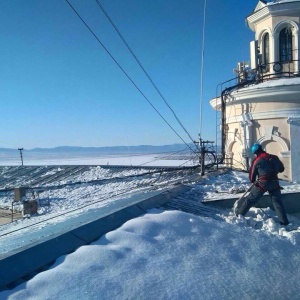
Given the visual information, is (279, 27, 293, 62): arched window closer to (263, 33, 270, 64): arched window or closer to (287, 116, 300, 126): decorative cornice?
(263, 33, 270, 64): arched window

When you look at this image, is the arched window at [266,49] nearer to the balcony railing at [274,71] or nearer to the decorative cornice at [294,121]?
the balcony railing at [274,71]

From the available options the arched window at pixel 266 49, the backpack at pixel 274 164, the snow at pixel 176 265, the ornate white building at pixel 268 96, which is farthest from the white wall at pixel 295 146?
the snow at pixel 176 265

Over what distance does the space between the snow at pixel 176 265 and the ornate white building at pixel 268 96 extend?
7.57m

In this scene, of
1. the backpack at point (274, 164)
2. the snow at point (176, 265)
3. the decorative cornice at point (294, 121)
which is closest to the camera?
the snow at point (176, 265)

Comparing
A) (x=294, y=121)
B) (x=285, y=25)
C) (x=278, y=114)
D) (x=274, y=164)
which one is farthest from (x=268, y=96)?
(x=274, y=164)

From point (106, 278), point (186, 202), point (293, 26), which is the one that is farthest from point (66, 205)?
point (293, 26)

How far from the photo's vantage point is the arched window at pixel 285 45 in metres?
13.4

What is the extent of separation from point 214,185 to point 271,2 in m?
8.85

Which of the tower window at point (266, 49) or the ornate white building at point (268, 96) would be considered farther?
the tower window at point (266, 49)

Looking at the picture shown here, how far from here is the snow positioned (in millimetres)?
2902

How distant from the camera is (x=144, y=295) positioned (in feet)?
9.46

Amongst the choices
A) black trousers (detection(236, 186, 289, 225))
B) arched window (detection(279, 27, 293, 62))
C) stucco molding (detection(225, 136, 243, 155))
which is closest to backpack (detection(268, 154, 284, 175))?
black trousers (detection(236, 186, 289, 225))

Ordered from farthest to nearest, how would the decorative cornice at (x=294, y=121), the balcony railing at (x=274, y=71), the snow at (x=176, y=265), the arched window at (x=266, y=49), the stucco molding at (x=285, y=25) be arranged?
1. the arched window at (x=266, y=49)
2. the stucco molding at (x=285, y=25)
3. the balcony railing at (x=274, y=71)
4. the decorative cornice at (x=294, y=121)
5. the snow at (x=176, y=265)

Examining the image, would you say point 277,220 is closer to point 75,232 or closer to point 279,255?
point 279,255
